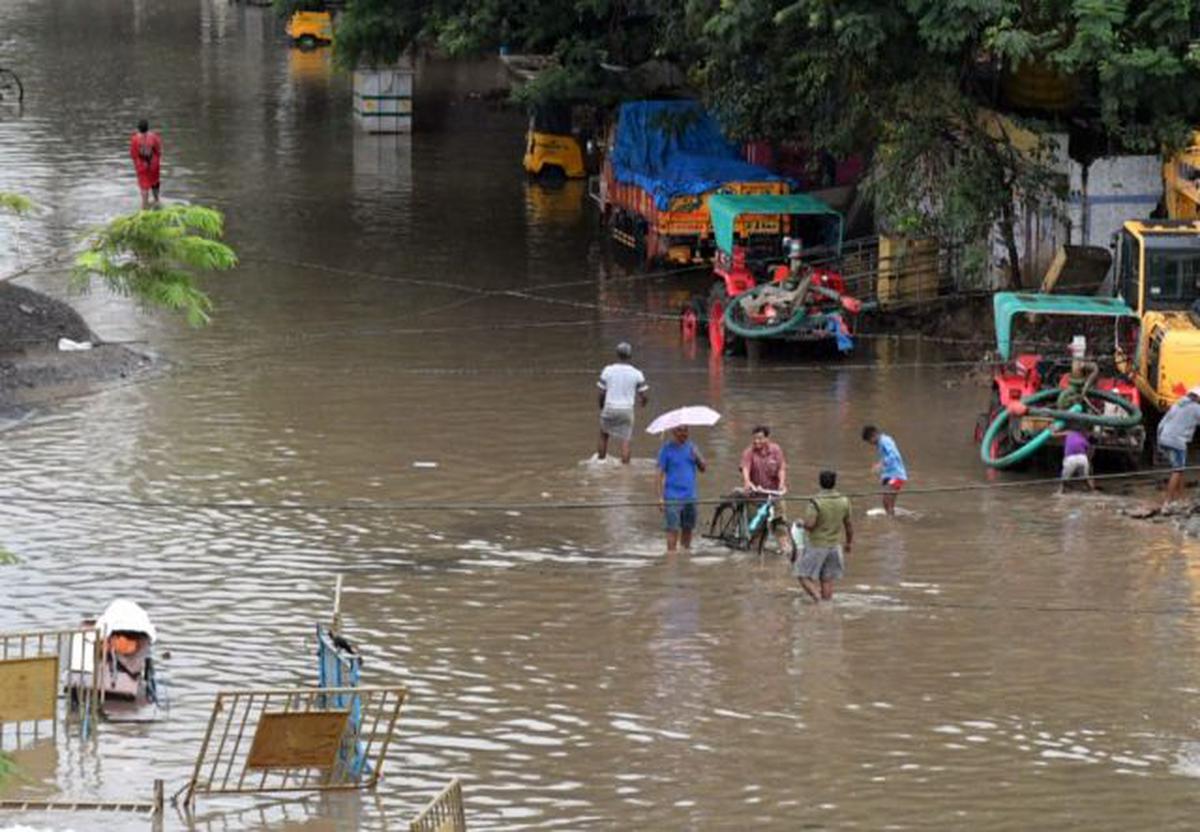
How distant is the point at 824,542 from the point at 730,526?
2.32 metres

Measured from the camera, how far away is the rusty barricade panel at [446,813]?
13.3m

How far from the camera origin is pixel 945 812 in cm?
1550

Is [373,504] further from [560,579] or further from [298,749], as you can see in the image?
[298,749]

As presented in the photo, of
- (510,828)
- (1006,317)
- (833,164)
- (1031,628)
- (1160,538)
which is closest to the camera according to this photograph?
(510,828)

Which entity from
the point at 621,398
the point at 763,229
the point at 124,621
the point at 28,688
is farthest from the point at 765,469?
the point at 763,229

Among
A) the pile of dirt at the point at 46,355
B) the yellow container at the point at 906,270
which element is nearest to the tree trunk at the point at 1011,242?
the yellow container at the point at 906,270

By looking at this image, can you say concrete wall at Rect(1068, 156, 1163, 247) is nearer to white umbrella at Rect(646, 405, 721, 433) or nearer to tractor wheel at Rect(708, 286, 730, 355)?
tractor wheel at Rect(708, 286, 730, 355)

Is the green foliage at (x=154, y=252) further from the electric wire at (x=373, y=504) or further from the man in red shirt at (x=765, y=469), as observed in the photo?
the man in red shirt at (x=765, y=469)

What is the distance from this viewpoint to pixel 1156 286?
1021 inches

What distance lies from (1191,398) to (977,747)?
737cm

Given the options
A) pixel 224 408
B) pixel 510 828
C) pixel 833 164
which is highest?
pixel 833 164

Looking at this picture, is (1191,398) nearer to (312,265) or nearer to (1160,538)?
(1160,538)

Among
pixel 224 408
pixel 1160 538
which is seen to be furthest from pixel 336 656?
pixel 224 408

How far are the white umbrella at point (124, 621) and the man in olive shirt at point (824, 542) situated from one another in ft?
17.2
